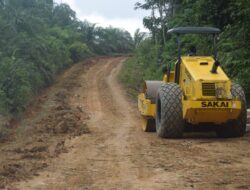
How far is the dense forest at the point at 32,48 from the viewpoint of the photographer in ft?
64.2

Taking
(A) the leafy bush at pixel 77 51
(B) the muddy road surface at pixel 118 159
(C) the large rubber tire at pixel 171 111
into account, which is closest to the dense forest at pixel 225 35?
(B) the muddy road surface at pixel 118 159

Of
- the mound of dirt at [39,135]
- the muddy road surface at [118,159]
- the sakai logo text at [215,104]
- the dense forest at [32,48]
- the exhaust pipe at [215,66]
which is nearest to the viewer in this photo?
the muddy road surface at [118,159]

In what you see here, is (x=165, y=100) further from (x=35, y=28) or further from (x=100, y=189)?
(x=35, y=28)

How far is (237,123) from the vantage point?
11.9 metres

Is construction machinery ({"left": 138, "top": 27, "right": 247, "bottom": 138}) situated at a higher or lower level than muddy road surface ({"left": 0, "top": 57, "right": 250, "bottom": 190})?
higher

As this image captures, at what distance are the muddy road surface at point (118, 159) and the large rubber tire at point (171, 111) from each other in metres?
0.28

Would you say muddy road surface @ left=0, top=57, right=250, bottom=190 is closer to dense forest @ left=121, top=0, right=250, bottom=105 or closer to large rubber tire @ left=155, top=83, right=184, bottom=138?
large rubber tire @ left=155, top=83, right=184, bottom=138

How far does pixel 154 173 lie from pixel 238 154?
2282mm

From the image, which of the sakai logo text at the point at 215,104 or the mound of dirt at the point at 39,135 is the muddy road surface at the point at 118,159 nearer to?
the mound of dirt at the point at 39,135

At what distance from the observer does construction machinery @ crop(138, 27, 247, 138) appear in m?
11.2

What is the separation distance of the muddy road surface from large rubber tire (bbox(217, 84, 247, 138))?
1.04ft

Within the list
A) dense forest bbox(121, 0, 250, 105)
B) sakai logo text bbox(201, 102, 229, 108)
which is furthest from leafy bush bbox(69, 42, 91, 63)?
sakai logo text bbox(201, 102, 229, 108)

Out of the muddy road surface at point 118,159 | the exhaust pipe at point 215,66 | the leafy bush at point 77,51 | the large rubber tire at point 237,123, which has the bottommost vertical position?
the muddy road surface at point 118,159

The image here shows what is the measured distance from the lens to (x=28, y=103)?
2134 cm
